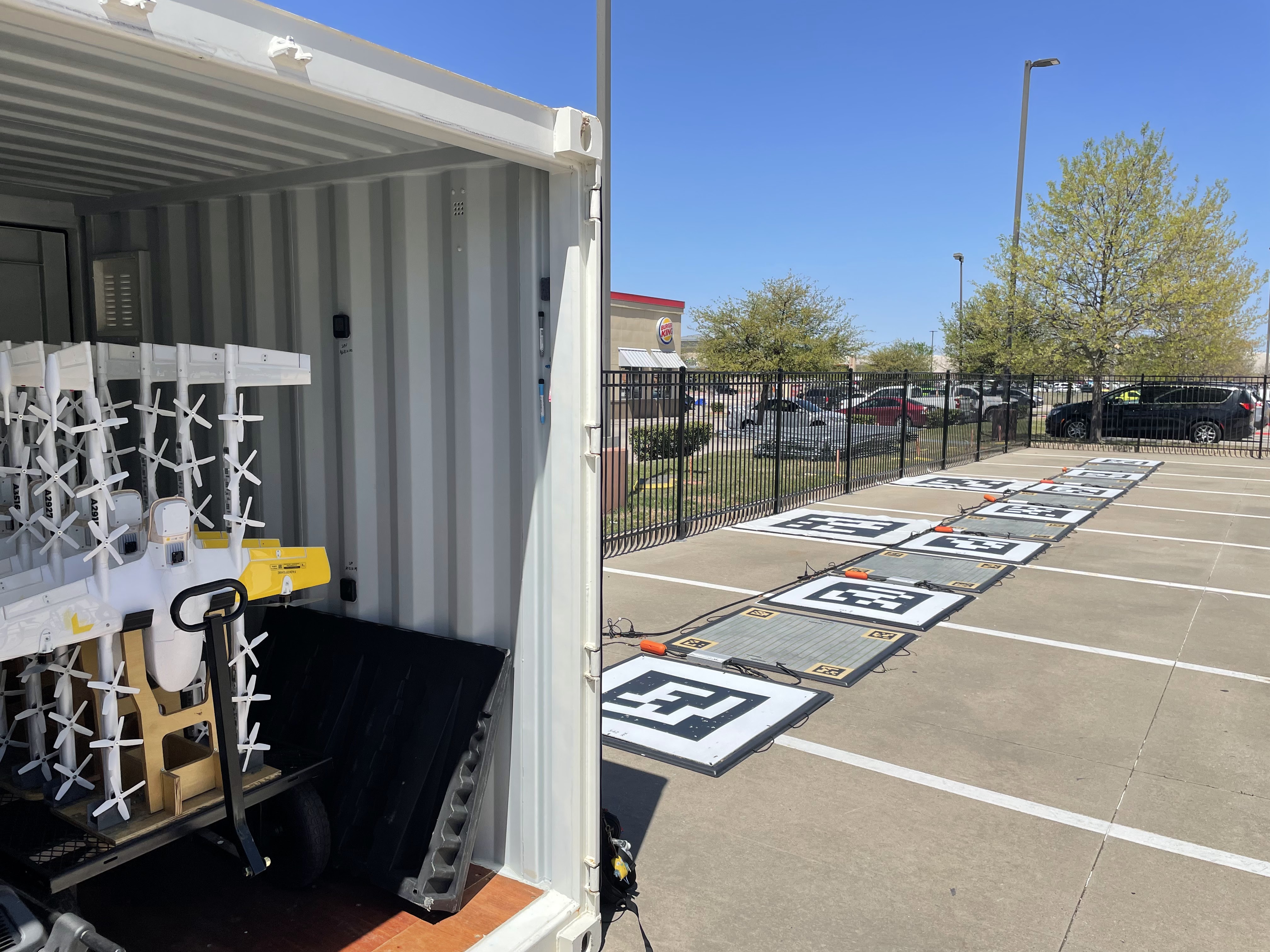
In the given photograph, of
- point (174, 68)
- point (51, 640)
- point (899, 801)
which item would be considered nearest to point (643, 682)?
point (899, 801)

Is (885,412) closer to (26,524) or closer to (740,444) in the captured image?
(740,444)

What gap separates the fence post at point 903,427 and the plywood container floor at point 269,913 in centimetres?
1387

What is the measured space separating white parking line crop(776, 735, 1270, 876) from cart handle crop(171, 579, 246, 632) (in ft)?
10.6

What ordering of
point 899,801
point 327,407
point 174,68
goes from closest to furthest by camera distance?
point 174,68 < point 327,407 < point 899,801

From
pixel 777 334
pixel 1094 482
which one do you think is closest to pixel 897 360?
pixel 777 334

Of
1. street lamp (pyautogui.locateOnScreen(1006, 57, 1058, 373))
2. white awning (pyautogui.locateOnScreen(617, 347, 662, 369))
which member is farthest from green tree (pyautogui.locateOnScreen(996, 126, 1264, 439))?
white awning (pyautogui.locateOnScreen(617, 347, 662, 369))

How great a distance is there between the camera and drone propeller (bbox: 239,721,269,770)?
122 inches

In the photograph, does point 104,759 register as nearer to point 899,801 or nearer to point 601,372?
point 601,372

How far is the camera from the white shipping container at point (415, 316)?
2686mm

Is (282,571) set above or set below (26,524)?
below

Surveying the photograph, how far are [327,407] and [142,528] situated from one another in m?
1.10

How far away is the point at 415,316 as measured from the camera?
11.7 feet

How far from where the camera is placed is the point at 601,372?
3055 mm

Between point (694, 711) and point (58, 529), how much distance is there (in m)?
3.77
